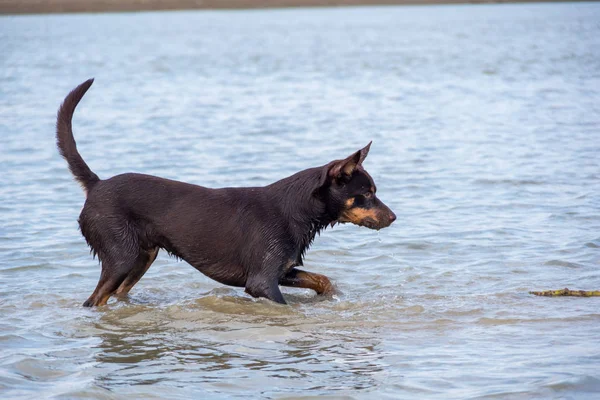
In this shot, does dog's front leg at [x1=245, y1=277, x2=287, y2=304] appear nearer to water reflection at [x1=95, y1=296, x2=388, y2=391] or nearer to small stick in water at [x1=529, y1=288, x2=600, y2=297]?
water reflection at [x1=95, y1=296, x2=388, y2=391]

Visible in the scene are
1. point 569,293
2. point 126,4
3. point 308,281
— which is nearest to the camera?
point 569,293

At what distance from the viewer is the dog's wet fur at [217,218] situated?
7.77 metres

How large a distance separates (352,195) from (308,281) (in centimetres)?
92

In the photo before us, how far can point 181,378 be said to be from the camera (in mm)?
6156

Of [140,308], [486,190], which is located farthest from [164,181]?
[486,190]

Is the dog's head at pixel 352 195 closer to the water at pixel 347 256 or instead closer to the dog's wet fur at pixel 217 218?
the dog's wet fur at pixel 217 218

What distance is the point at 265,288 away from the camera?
308 inches

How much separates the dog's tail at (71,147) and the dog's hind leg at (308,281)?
1.90m

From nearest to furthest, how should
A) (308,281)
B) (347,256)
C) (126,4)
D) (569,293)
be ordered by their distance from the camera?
(569,293) → (308,281) → (347,256) → (126,4)

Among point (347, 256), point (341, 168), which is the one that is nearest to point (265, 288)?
point (341, 168)

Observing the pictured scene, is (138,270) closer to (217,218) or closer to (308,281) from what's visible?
(217,218)

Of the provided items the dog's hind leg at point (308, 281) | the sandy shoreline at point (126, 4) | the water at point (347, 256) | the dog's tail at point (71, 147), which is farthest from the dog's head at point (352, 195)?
the sandy shoreline at point (126, 4)

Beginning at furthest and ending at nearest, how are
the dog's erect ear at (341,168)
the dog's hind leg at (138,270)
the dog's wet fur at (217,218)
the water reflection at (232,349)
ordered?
the dog's hind leg at (138,270) < the dog's wet fur at (217,218) < the dog's erect ear at (341,168) < the water reflection at (232,349)

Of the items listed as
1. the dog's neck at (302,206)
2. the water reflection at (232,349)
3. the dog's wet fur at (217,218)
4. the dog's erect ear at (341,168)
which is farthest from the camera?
the dog's neck at (302,206)
